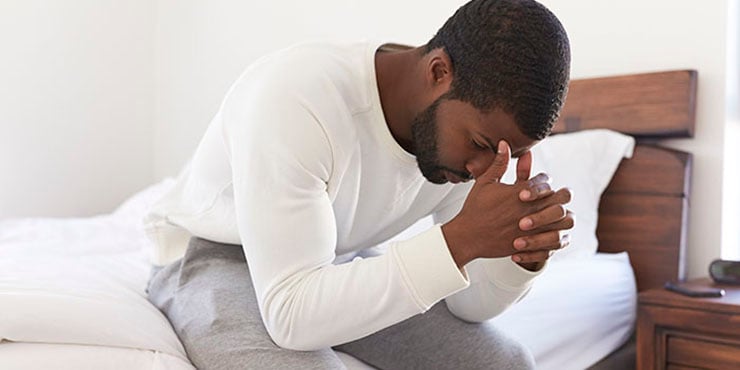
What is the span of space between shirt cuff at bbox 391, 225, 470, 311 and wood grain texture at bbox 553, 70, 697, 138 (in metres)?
1.13

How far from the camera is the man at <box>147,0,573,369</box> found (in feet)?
2.88

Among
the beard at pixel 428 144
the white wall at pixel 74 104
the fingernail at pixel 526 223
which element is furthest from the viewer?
the white wall at pixel 74 104

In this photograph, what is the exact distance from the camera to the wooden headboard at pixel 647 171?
5.90 ft

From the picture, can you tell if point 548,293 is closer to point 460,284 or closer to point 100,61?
point 460,284

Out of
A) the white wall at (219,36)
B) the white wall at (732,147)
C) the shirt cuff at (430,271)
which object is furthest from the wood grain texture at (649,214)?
the shirt cuff at (430,271)

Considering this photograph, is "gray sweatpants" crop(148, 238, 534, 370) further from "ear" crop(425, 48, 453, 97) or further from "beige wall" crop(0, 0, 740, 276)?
"beige wall" crop(0, 0, 740, 276)

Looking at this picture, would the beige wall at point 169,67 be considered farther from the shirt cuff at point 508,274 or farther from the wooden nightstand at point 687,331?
the shirt cuff at point 508,274

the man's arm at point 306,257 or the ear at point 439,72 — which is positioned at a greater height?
the ear at point 439,72

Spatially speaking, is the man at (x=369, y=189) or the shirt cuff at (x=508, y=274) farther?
the shirt cuff at (x=508, y=274)

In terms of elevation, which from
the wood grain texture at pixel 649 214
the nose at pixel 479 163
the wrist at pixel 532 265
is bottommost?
the wood grain texture at pixel 649 214

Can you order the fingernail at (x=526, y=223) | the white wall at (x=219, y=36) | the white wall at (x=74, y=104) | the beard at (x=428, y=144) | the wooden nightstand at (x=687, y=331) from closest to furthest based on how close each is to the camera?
the fingernail at (x=526, y=223) < the beard at (x=428, y=144) < the wooden nightstand at (x=687, y=331) < the white wall at (x=219, y=36) < the white wall at (x=74, y=104)

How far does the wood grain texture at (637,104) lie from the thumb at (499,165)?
1.07 metres

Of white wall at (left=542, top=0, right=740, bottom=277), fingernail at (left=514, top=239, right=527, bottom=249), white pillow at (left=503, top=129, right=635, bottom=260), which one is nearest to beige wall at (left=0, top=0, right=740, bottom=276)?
white wall at (left=542, top=0, right=740, bottom=277)

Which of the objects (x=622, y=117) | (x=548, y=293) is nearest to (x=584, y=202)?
(x=622, y=117)
